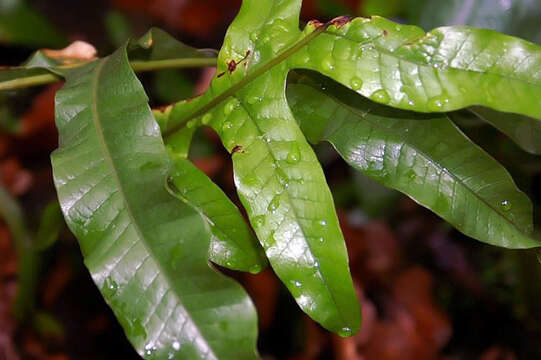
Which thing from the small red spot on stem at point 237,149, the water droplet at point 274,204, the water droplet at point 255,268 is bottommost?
the water droplet at point 255,268

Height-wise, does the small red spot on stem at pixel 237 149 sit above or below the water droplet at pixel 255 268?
above

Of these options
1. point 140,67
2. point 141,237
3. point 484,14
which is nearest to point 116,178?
point 141,237

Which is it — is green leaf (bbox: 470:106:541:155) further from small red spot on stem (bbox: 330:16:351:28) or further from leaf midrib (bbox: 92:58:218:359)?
leaf midrib (bbox: 92:58:218:359)

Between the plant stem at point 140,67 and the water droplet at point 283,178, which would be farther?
the plant stem at point 140,67

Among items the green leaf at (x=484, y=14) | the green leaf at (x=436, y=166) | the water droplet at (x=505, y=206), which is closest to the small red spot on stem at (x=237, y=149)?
the green leaf at (x=436, y=166)

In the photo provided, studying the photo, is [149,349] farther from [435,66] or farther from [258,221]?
[435,66]

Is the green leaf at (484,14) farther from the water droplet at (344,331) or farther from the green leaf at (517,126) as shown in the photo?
the water droplet at (344,331)

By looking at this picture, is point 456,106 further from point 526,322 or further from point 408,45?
point 526,322

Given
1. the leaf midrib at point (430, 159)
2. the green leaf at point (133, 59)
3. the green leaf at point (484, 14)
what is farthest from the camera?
the green leaf at point (484, 14)
